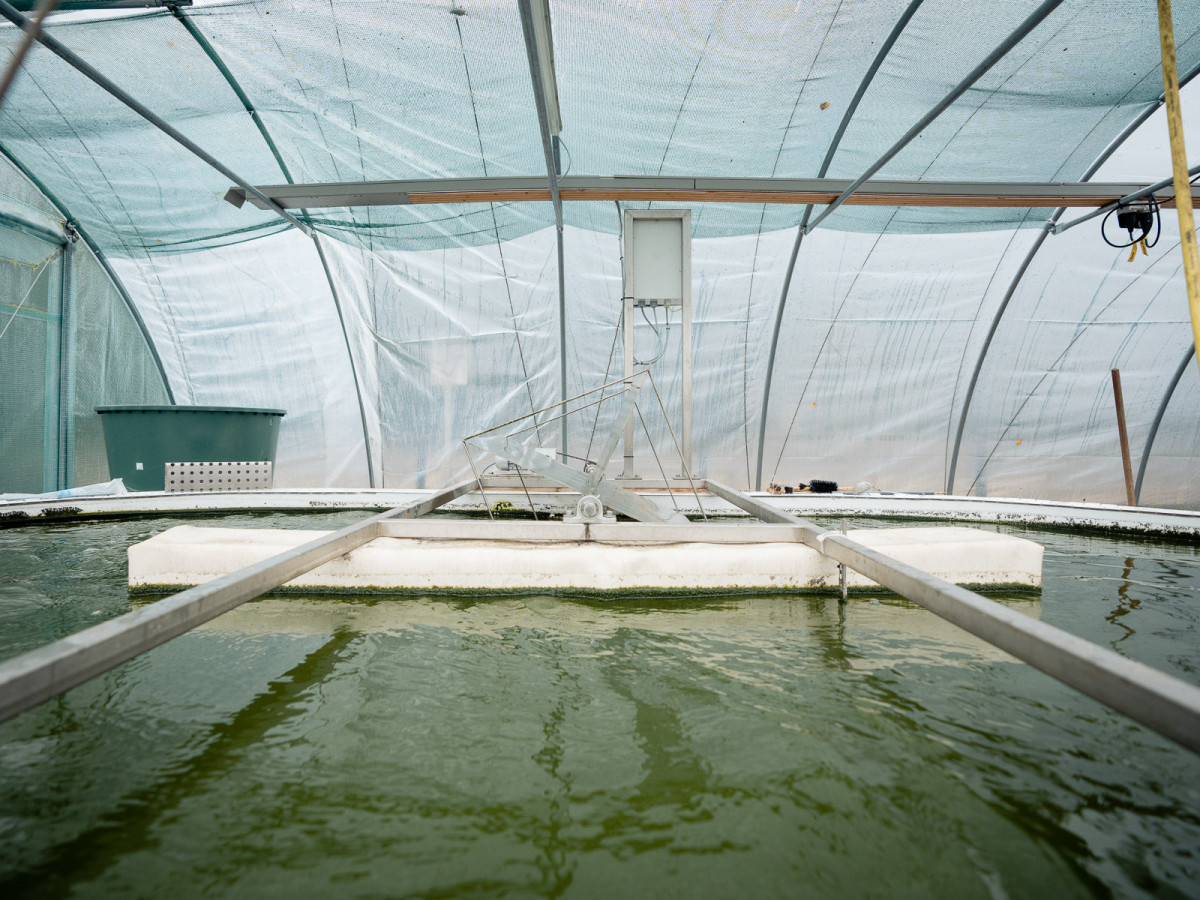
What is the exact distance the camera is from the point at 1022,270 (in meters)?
6.97

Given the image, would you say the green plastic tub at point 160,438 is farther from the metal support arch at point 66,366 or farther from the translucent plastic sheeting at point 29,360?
the metal support arch at point 66,366

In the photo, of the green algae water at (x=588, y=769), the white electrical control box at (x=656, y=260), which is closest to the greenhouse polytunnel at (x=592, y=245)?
the white electrical control box at (x=656, y=260)

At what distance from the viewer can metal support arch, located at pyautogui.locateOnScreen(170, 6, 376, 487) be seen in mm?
4473

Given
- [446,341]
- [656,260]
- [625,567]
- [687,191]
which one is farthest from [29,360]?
[625,567]

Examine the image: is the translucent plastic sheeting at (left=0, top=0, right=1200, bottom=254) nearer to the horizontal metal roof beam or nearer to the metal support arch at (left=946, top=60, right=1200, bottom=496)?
the metal support arch at (left=946, top=60, right=1200, bottom=496)

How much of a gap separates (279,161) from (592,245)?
331 cm

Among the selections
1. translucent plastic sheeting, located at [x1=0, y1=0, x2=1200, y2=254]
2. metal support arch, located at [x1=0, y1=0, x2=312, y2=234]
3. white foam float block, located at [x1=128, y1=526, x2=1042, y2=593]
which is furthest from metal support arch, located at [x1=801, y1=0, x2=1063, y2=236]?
metal support arch, located at [x1=0, y1=0, x2=312, y2=234]

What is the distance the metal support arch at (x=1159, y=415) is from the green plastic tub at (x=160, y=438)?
10.2 meters

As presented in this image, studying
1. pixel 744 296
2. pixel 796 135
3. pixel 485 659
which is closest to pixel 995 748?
pixel 485 659

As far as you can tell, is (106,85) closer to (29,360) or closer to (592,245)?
(29,360)

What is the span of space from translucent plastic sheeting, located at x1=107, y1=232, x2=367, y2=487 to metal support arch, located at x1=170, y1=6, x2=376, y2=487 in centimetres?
17

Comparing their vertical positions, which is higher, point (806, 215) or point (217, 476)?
point (806, 215)

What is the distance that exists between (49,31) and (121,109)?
3.57ft

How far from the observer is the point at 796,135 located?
555 cm
